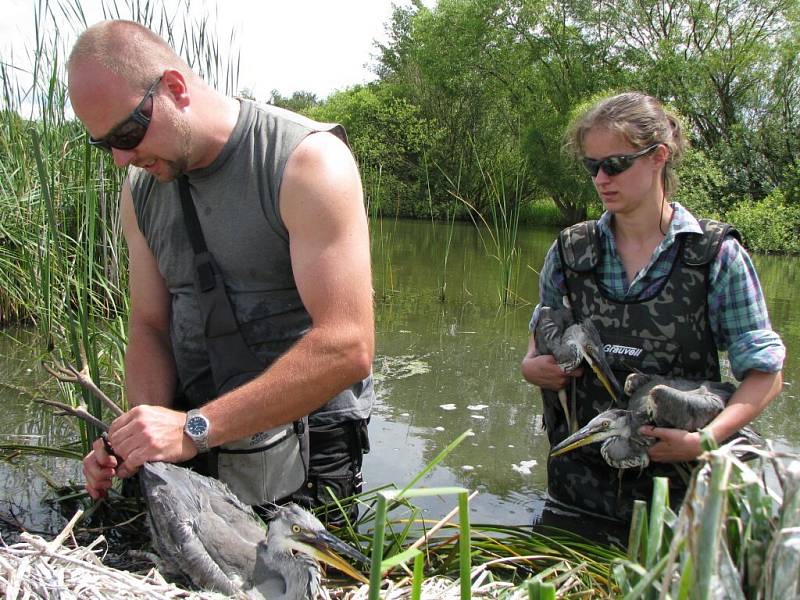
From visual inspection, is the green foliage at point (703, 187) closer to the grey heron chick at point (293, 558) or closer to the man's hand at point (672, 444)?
the man's hand at point (672, 444)

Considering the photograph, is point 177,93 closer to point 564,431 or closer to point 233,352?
point 233,352

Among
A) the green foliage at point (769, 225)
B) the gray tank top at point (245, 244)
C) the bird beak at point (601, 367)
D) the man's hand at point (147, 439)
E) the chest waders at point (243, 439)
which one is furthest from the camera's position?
the green foliage at point (769, 225)

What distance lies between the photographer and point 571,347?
336 centimetres

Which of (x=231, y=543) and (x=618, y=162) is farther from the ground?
(x=618, y=162)

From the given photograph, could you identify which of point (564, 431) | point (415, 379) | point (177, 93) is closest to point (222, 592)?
point (177, 93)

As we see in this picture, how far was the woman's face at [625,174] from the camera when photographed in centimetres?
325

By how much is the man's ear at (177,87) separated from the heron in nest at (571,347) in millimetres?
1924

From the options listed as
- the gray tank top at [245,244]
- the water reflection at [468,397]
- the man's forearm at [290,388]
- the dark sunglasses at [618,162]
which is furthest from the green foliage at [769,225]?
the man's forearm at [290,388]

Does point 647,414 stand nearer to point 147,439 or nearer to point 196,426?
point 196,426

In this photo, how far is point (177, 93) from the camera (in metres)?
2.74

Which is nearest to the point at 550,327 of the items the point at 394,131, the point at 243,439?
the point at 243,439

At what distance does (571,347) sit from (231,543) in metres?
1.77

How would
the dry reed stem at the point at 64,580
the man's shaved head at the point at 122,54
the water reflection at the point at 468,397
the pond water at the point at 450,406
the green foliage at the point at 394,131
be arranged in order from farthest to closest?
the green foliage at the point at 394,131 < the water reflection at the point at 468,397 < the pond water at the point at 450,406 < the man's shaved head at the point at 122,54 < the dry reed stem at the point at 64,580

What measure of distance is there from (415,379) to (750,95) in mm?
27944
